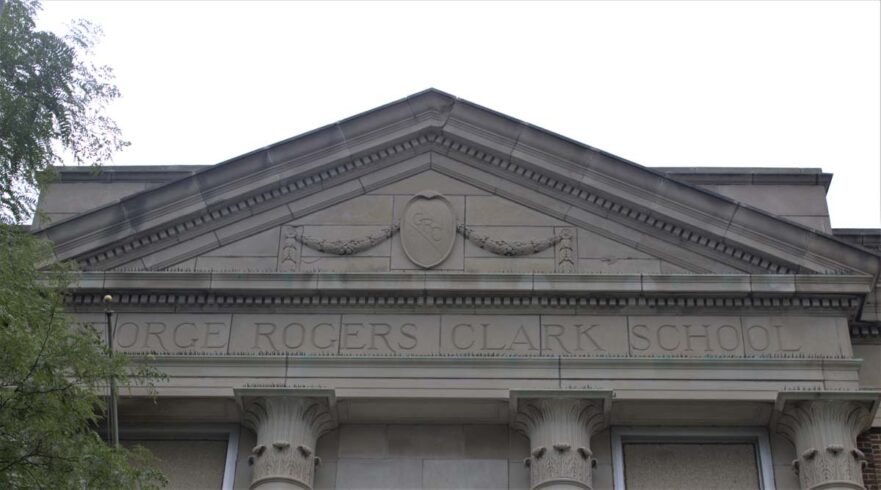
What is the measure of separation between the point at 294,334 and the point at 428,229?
2579 mm

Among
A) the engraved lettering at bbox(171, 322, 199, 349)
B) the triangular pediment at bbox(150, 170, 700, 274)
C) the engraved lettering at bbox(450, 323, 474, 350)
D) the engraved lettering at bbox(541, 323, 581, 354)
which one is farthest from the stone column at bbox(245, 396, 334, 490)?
the engraved lettering at bbox(541, 323, 581, 354)

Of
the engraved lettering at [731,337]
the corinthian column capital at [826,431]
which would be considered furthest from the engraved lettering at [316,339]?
the corinthian column capital at [826,431]

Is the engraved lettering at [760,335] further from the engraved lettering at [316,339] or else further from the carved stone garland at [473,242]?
the engraved lettering at [316,339]

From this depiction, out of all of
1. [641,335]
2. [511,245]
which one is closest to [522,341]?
[511,245]

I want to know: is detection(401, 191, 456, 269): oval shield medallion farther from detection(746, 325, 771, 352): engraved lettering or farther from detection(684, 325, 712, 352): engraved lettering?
detection(746, 325, 771, 352): engraved lettering

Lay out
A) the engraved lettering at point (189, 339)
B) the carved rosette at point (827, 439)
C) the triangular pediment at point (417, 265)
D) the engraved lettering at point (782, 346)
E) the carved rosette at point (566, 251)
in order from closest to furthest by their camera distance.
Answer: the carved rosette at point (827, 439) < the engraved lettering at point (782, 346) < the engraved lettering at point (189, 339) < the carved rosette at point (566, 251) < the triangular pediment at point (417, 265)

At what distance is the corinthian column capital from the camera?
60.6ft

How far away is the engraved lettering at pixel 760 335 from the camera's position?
19.7 m

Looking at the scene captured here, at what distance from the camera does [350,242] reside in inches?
818

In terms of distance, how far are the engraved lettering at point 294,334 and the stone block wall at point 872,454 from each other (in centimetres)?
795

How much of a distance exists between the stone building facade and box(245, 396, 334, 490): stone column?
33mm

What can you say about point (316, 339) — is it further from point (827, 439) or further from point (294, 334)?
point (827, 439)

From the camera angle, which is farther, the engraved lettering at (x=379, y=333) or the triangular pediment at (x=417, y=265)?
the triangular pediment at (x=417, y=265)

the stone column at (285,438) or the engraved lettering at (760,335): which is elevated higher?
the engraved lettering at (760,335)
